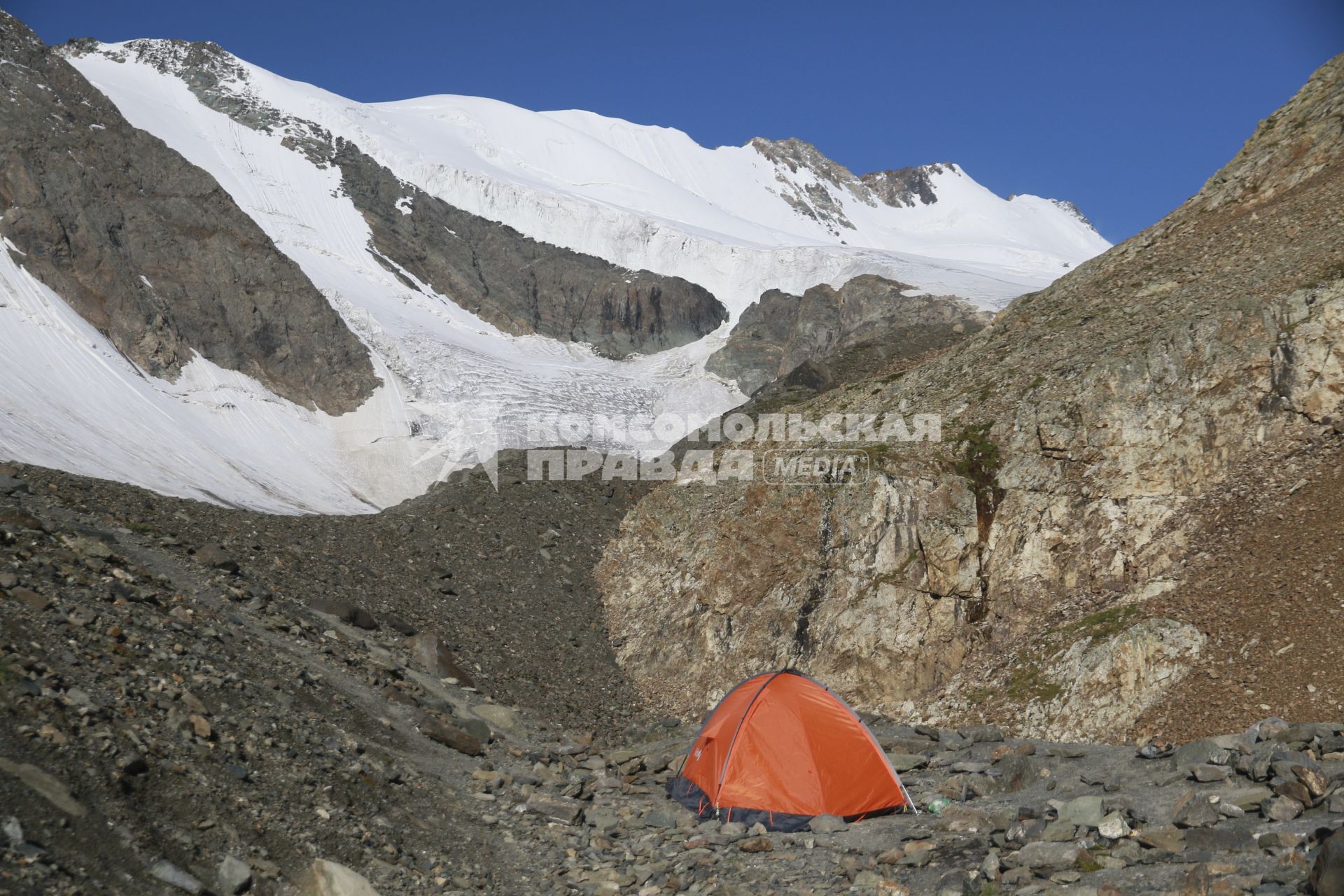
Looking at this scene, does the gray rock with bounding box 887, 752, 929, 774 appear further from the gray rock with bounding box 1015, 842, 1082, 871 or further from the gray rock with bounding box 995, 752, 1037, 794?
the gray rock with bounding box 1015, 842, 1082, 871

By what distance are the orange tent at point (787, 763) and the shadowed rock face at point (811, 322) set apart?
53.8m

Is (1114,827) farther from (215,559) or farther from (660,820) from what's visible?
(215,559)

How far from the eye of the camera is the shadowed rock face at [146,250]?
5959 cm

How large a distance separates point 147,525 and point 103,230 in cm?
4938

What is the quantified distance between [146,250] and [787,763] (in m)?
64.1

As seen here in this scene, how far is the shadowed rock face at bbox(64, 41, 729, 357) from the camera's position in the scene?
9631cm

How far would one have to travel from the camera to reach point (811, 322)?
8200cm

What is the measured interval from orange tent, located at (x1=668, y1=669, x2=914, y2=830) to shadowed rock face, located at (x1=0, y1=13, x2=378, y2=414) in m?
51.4

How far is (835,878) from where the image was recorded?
13.4m

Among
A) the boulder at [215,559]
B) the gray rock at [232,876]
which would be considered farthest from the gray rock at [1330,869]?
the boulder at [215,559]

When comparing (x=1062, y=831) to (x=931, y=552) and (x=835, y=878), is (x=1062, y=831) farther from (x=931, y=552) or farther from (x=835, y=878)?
(x=931, y=552)

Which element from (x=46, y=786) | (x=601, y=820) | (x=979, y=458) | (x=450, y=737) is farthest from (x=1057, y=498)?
(x=46, y=786)

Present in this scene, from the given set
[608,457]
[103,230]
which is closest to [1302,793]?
[608,457]

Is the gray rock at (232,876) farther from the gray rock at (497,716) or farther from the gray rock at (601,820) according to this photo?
the gray rock at (497,716)
